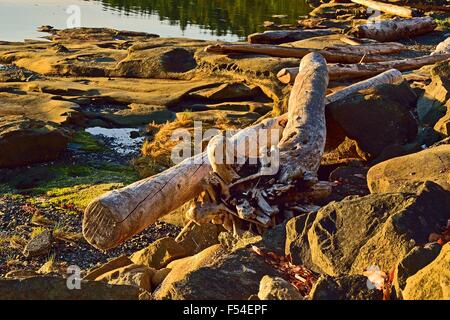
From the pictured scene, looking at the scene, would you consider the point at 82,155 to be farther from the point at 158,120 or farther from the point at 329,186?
the point at 329,186

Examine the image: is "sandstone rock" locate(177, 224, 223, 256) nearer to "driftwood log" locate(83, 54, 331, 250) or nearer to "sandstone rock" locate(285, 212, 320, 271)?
"driftwood log" locate(83, 54, 331, 250)

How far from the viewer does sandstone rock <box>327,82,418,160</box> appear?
9797 millimetres

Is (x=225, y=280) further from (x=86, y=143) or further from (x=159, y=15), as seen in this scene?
(x=159, y=15)

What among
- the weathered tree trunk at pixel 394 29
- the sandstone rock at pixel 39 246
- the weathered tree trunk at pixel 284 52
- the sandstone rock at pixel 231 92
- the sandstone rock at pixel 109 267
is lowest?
the sandstone rock at pixel 39 246

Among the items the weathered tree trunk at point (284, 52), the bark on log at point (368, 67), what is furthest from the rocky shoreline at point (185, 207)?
the bark on log at point (368, 67)

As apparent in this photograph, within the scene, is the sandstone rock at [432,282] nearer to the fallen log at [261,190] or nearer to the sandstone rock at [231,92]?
the fallen log at [261,190]

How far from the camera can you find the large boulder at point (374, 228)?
530 centimetres

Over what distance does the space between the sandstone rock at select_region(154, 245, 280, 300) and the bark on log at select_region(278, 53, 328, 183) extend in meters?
2.51

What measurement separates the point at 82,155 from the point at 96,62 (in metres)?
9.43

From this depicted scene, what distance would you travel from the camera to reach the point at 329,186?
8.38m

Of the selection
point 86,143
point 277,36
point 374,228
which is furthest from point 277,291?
point 277,36

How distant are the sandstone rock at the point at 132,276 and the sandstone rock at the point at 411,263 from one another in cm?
278

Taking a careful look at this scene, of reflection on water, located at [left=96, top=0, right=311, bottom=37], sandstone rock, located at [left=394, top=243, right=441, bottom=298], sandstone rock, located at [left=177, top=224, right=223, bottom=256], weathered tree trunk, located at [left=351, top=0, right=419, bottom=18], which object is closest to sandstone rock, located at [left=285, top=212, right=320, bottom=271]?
sandstone rock, located at [left=394, top=243, right=441, bottom=298]
